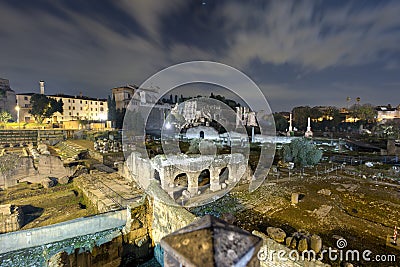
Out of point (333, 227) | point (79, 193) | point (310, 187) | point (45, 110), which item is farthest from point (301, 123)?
point (45, 110)

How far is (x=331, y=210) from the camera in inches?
460

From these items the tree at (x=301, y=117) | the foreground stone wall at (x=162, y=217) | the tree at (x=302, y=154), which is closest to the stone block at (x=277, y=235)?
the foreground stone wall at (x=162, y=217)

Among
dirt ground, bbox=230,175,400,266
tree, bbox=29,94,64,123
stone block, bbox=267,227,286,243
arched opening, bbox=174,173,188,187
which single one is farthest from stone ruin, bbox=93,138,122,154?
tree, bbox=29,94,64,123

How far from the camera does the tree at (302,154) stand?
22.1 m

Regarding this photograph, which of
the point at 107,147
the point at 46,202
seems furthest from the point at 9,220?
the point at 107,147

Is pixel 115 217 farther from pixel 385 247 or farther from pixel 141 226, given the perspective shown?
pixel 385 247

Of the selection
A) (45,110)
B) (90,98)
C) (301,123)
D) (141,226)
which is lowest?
(141,226)

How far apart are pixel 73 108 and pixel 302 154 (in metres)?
68.5

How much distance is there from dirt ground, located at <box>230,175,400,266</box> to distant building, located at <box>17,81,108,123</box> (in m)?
64.4

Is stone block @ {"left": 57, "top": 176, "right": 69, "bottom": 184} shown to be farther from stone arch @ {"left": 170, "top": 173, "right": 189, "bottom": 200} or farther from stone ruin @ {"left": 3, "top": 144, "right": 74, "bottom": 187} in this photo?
stone arch @ {"left": 170, "top": 173, "right": 189, "bottom": 200}

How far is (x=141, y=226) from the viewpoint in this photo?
325 inches

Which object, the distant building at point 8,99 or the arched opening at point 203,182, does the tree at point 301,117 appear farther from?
the distant building at point 8,99

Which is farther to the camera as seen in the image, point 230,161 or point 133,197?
point 230,161

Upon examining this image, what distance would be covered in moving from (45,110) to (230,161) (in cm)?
5204
